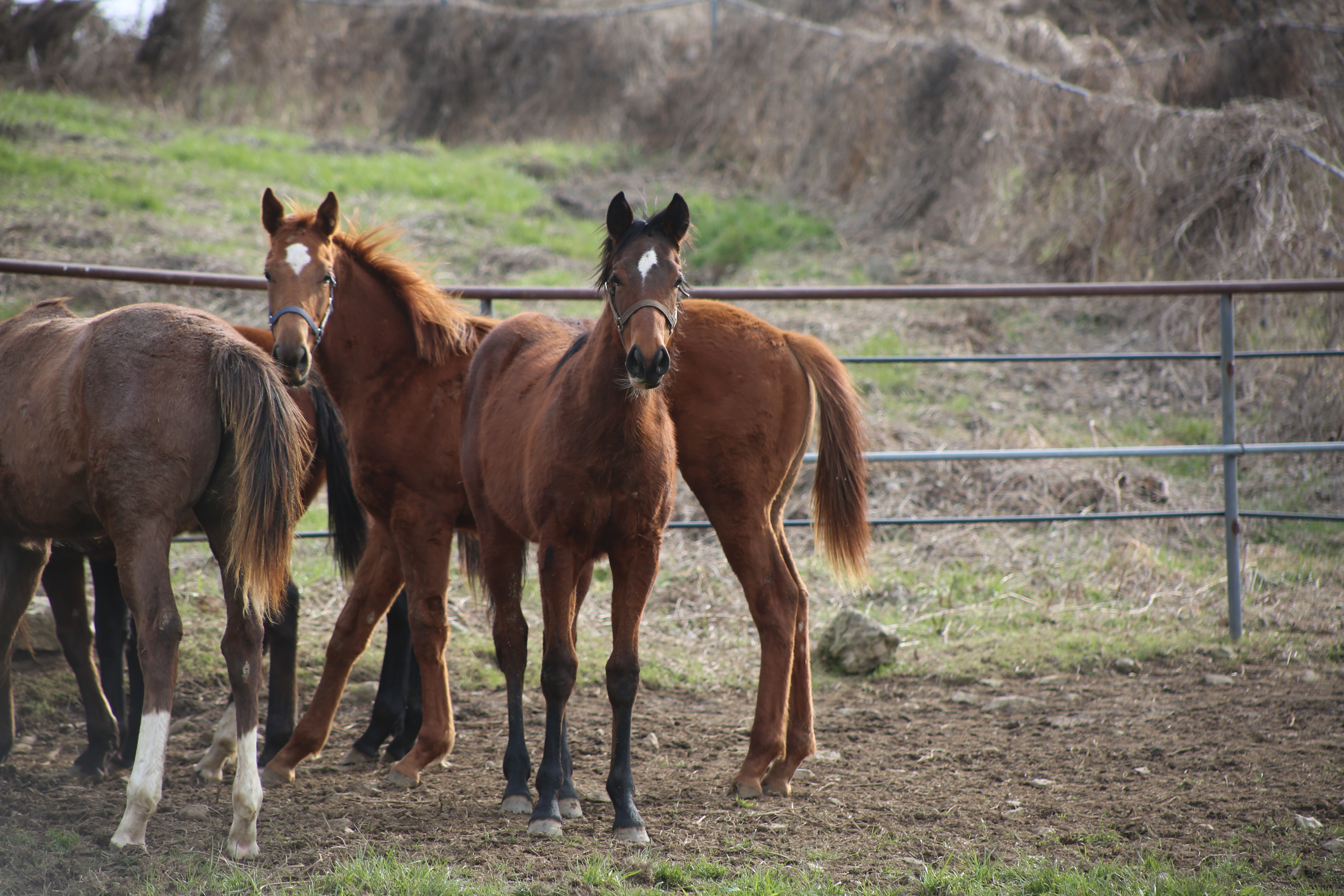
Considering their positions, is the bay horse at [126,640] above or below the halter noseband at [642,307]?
below

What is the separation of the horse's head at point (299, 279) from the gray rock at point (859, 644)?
2842 mm

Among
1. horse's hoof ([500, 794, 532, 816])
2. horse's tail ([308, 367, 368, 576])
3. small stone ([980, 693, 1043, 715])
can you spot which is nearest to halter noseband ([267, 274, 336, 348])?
horse's tail ([308, 367, 368, 576])

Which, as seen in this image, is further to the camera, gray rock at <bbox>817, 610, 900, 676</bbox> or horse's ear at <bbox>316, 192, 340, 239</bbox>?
gray rock at <bbox>817, 610, 900, 676</bbox>

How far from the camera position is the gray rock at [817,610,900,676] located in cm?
481

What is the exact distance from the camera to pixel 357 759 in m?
3.88

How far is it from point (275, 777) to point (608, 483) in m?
1.78

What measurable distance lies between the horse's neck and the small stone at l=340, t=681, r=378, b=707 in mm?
1402

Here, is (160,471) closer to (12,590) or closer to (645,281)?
(12,590)

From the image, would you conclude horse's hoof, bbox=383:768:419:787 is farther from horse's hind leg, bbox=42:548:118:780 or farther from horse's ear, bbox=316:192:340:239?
horse's ear, bbox=316:192:340:239

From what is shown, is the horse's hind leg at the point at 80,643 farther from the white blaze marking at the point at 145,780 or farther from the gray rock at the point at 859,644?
the gray rock at the point at 859,644

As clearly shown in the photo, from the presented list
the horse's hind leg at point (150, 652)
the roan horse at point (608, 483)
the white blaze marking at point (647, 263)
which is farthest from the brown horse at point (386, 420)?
the white blaze marking at point (647, 263)

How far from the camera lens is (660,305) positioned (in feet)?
9.34

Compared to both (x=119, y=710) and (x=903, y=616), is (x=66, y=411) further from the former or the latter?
(x=903, y=616)

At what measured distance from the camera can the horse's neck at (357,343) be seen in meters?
3.84
